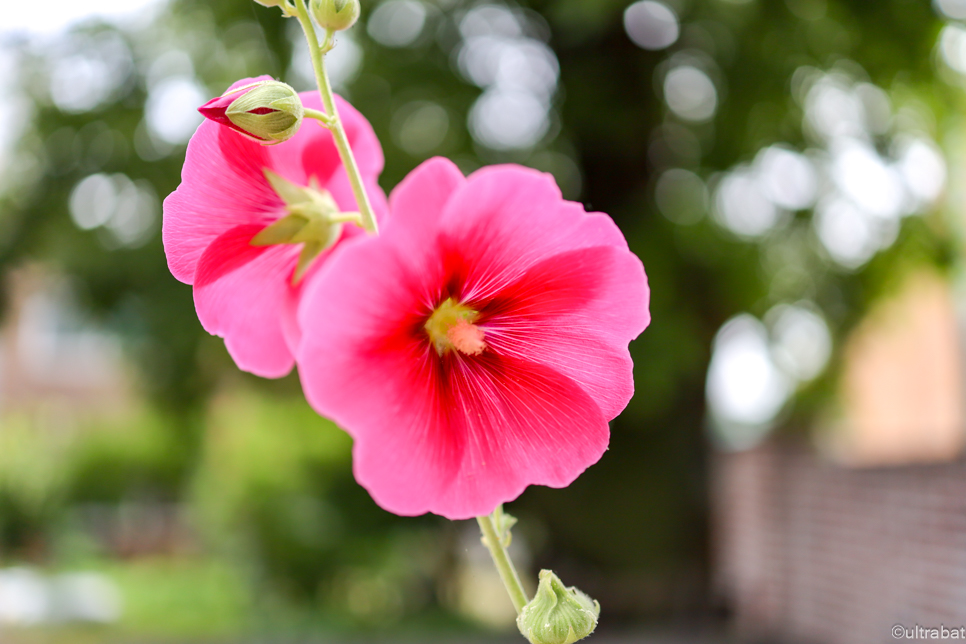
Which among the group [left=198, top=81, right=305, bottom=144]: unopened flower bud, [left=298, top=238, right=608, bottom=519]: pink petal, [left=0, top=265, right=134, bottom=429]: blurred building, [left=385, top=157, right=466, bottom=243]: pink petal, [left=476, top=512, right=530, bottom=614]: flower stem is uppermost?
[left=198, top=81, right=305, bottom=144]: unopened flower bud

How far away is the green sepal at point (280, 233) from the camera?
0.54 m

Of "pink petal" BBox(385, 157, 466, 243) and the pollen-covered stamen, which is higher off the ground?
"pink petal" BBox(385, 157, 466, 243)

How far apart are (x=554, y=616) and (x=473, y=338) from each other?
18cm

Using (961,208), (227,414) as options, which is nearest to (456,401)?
(227,414)

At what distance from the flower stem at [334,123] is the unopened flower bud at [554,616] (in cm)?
25

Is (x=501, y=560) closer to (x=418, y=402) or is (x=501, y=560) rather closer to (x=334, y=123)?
(x=418, y=402)

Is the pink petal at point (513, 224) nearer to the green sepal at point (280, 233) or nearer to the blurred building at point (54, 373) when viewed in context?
the green sepal at point (280, 233)

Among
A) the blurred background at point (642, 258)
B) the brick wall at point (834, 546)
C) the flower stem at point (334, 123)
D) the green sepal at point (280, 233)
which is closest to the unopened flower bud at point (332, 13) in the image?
the flower stem at point (334, 123)

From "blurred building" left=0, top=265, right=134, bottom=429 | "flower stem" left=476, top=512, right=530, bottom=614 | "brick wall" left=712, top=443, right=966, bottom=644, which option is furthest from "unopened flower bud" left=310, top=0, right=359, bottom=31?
"blurred building" left=0, top=265, right=134, bottom=429

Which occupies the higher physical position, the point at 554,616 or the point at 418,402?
the point at 418,402

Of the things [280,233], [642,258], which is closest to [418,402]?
[280,233]

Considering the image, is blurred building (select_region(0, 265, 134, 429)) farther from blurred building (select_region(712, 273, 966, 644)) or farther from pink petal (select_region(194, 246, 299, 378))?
pink petal (select_region(194, 246, 299, 378))

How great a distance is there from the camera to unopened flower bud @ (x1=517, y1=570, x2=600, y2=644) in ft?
1.67

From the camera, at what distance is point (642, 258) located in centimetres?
454
